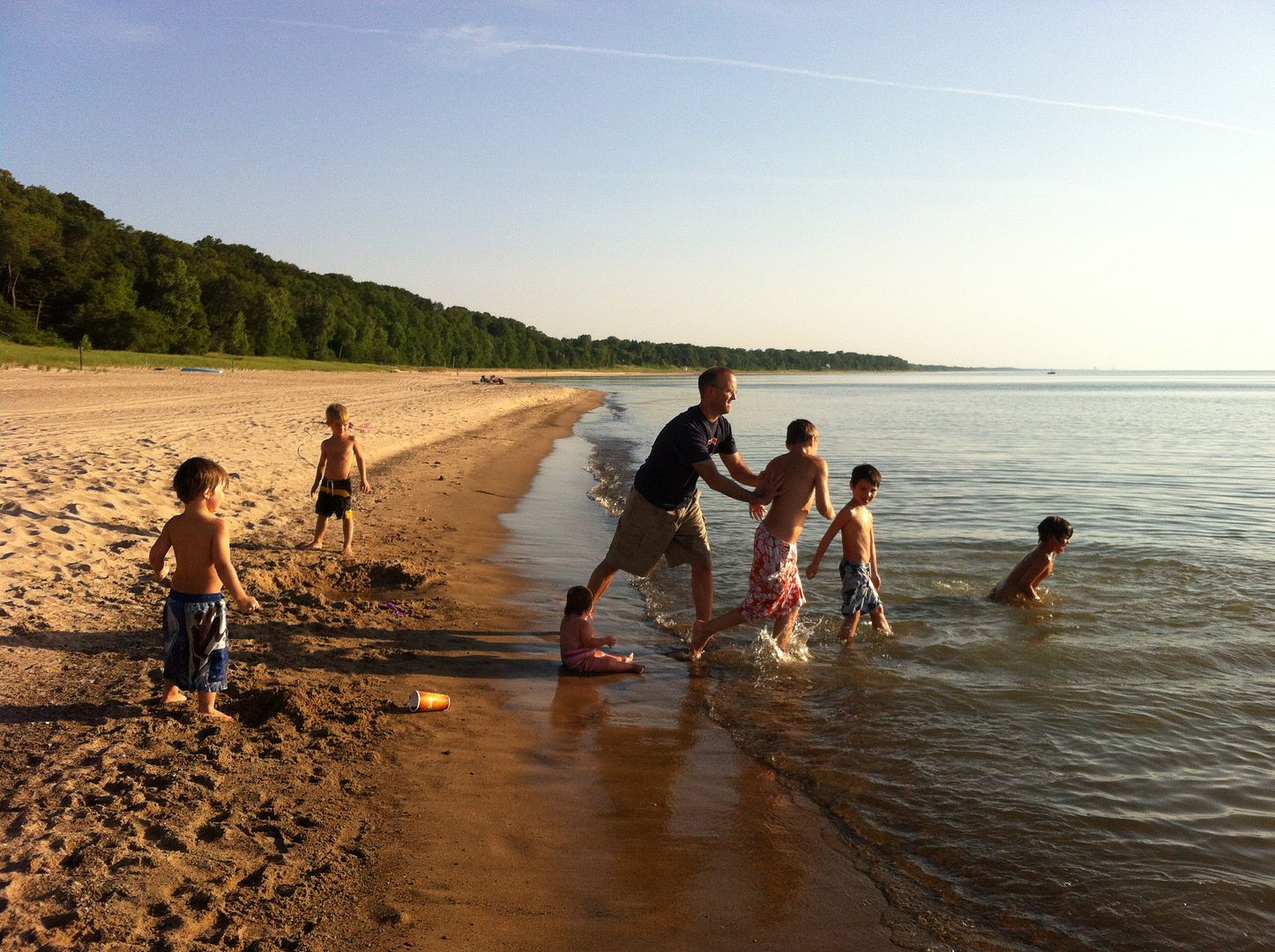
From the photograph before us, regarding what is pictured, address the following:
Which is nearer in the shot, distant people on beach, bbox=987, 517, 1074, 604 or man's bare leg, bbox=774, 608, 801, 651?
man's bare leg, bbox=774, 608, 801, 651

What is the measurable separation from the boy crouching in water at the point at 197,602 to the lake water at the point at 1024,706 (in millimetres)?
2691

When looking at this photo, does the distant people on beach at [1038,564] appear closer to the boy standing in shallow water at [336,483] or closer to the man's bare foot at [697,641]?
the man's bare foot at [697,641]

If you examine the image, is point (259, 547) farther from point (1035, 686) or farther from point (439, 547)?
point (1035, 686)

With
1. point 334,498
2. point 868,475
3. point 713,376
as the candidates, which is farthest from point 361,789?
point 334,498

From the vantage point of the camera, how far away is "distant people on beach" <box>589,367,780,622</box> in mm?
5953

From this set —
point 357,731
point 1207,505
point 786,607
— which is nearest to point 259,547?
point 357,731

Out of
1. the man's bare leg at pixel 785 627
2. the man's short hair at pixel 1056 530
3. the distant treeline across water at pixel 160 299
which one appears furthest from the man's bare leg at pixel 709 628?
the distant treeline across water at pixel 160 299

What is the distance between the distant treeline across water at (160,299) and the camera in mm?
58938

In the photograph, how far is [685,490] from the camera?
20.4 ft

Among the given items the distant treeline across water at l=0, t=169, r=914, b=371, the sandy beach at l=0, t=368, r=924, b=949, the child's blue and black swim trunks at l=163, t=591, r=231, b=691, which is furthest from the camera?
the distant treeline across water at l=0, t=169, r=914, b=371

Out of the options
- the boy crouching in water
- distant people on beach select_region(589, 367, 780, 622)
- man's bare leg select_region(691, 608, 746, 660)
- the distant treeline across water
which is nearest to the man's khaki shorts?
distant people on beach select_region(589, 367, 780, 622)

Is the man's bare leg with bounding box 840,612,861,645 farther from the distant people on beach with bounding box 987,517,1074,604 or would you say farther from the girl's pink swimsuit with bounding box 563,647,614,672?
the distant people on beach with bounding box 987,517,1074,604

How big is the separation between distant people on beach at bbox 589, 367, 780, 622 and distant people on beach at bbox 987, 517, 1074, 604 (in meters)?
3.45

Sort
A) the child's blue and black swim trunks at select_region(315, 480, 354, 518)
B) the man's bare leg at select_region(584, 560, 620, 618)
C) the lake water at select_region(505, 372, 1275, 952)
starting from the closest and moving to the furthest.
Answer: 1. the lake water at select_region(505, 372, 1275, 952)
2. the man's bare leg at select_region(584, 560, 620, 618)
3. the child's blue and black swim trunks at select_region(315, 480, 354, 518)
